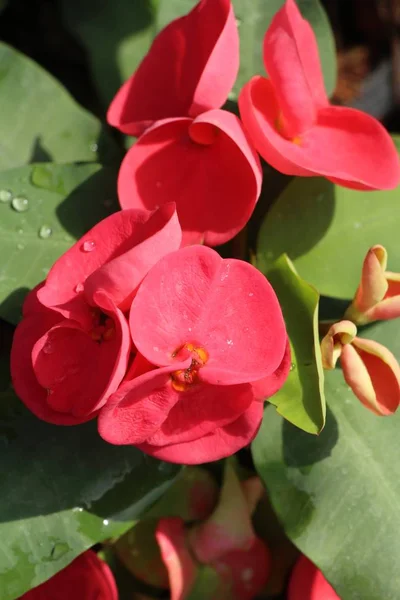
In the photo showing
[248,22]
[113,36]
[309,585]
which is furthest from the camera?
[113,36]

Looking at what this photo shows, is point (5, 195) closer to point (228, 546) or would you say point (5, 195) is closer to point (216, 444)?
point (216, 444)

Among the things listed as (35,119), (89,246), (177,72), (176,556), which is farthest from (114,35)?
(176,556)

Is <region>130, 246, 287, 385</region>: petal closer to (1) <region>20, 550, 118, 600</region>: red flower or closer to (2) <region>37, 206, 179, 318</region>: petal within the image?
(2) <region>37, 206, 179, 318</region>: petal

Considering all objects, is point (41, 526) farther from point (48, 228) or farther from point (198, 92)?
point (198, 92)

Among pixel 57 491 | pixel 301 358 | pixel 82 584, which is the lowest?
pixel 82 584

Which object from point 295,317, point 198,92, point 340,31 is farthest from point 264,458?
point 340,31

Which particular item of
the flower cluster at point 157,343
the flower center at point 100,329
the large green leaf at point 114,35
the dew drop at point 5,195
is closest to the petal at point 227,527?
the flower cluster at point 157,343

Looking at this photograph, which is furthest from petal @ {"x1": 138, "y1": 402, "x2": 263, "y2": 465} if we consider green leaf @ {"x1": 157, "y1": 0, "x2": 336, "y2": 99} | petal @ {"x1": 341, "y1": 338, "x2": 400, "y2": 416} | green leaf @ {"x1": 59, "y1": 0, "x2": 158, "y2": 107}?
green leaf @ {"x1": 59, "y1": 0, "x2": 158, "y2": 107}
